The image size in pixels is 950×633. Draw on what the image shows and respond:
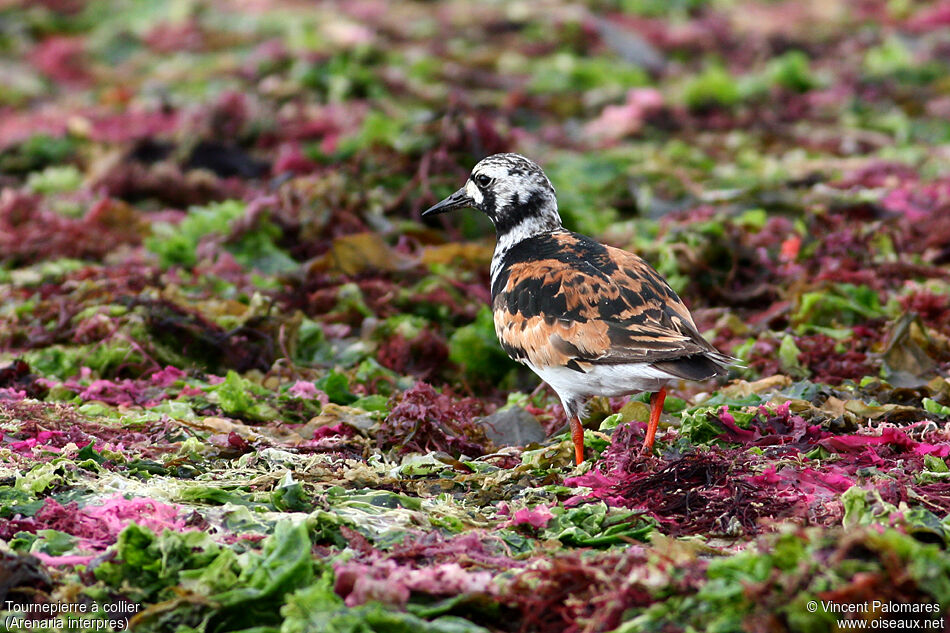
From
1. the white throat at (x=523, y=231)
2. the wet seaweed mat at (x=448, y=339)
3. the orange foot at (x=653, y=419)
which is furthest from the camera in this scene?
the white throat at (x=523, y=231)

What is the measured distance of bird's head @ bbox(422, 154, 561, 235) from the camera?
7.07 meters

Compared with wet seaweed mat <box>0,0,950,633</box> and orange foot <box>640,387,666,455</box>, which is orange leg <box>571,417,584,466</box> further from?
orange foot <box>640,387,666,455</box>

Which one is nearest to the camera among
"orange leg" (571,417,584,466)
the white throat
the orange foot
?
the orange foot

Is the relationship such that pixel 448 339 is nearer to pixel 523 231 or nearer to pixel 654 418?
pixel 523 231

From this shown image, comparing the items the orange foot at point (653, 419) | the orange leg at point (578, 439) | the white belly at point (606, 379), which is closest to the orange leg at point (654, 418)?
the orange foot at point (653, 419)

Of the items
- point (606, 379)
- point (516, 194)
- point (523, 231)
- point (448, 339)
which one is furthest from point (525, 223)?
point (606, 379)

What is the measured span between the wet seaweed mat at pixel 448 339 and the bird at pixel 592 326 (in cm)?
27

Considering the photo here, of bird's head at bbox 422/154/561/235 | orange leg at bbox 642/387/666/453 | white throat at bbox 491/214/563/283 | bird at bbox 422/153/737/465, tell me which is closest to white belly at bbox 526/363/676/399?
bird at bbox 422/153/737/465

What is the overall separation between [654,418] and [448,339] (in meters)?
2.68

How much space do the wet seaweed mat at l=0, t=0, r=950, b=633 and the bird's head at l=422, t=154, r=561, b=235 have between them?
961 mm

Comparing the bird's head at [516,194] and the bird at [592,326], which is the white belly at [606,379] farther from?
the bird's head at [516,194]

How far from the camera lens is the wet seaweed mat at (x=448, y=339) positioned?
4.16 m

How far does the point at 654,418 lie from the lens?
574 cm

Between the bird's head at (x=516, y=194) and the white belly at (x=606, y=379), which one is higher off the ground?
the bird's head at (x=516, y=194)
